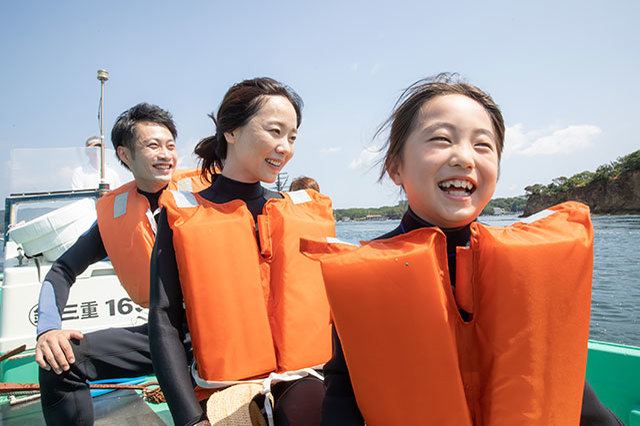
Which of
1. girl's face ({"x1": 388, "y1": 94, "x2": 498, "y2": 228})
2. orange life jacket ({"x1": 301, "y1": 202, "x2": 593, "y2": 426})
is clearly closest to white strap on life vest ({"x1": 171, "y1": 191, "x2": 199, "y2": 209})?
orange life jacket ({"x1": 301, "y1": 202, "x2": 593, "y2": 426})

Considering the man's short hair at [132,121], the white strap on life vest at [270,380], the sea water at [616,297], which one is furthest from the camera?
the sea water at [616,297]

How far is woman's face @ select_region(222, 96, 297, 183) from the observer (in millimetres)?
1728

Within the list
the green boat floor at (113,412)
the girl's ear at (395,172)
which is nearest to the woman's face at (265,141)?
the girl's ear at (395,172)

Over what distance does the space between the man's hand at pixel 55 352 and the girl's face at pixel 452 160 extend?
1574 millimetres

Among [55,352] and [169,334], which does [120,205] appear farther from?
[169,334]

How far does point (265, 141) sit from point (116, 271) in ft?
4.68

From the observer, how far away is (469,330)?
3.71ft

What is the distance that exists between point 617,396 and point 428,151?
2076 mm

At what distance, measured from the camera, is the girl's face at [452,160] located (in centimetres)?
114

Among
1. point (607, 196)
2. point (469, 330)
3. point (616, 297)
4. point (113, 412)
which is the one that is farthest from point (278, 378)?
point (607, 196)

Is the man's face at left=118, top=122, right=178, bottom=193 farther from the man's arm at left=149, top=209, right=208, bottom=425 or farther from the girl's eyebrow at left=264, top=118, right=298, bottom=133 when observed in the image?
the girl's eyebrow at left=264, top=118, right=298, bottom=133

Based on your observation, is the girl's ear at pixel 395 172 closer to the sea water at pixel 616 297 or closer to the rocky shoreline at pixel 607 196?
the sea water at pixel 616 297

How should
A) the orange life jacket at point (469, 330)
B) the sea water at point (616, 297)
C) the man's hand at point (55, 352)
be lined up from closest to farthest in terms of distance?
the orange life jacket at point (469, 330) < the man's hand at point (55, 352) < the sea water at point (616, 297)

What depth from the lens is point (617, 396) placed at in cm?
222
